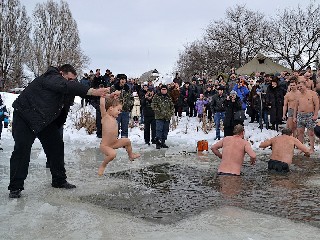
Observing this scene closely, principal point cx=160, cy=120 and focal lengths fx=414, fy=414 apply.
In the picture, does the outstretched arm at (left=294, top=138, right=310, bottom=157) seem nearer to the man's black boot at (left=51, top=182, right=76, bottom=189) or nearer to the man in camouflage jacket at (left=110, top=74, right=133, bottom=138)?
the man's black boot at (left=51, top=182, right=76, bottom=189)

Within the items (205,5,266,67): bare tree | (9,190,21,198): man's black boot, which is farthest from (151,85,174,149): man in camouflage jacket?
(205,5,266,67): bare tree

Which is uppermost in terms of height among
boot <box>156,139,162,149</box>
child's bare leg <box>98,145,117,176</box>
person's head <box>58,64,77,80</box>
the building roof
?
the building roof

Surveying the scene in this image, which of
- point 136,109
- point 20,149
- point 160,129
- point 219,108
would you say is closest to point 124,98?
point 160,129

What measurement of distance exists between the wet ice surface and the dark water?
1 centimetres

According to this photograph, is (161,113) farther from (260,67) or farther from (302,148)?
(260,67)

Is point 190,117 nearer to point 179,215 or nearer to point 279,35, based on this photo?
point 179,215

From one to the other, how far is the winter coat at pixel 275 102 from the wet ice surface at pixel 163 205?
20.7 ft

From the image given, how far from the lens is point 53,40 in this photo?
54.1 metres

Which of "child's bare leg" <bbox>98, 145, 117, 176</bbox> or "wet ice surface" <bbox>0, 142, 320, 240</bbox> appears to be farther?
"child's bare leg" <bbox>98, 145, 117, 176</bbox>

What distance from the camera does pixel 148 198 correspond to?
17.0 ft

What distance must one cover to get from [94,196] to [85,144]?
6.37 meters

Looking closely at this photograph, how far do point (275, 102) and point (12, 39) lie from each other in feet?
121

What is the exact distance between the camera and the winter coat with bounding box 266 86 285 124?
1377 centimetres

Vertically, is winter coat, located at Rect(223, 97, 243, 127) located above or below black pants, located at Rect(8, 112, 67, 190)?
above
